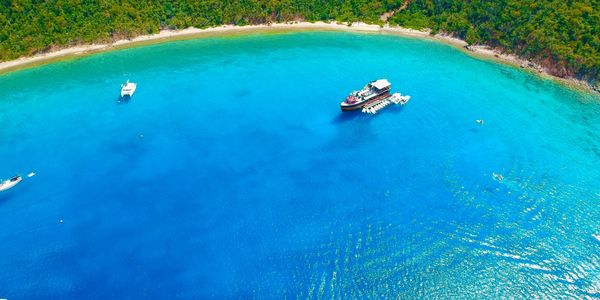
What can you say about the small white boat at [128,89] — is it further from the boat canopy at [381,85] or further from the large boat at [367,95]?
the boat canopy at [381,85]

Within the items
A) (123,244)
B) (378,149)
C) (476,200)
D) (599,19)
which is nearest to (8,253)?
(123,244)

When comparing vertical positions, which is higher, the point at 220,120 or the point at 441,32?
the point at 441,32

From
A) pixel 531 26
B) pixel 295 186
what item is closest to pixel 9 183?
pixel 295 186

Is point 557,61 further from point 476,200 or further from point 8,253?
point 8,253

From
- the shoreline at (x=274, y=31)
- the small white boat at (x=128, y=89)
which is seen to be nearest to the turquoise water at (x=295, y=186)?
the small white boat at (x=128, y=89)

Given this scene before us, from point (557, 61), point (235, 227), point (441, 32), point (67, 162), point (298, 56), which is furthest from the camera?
point (441, 32)

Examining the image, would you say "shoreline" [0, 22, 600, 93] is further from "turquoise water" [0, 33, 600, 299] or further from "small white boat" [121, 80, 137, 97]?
"small white boat" [121, 80, 137, 97]

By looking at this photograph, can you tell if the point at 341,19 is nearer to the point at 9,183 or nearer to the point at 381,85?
the point at 381,85

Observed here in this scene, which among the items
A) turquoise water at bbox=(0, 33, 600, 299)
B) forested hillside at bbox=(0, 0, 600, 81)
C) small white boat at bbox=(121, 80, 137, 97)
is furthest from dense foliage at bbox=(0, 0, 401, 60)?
small white boat at bbox=(121, 80, 137, 97)
